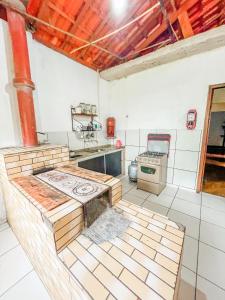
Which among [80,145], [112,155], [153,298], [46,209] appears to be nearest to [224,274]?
[153,298]

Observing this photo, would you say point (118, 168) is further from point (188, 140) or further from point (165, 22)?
point (165, 22)

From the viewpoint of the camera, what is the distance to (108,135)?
11.3ft

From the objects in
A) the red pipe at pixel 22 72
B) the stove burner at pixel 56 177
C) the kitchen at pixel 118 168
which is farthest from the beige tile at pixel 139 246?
the red pipe at pixel 22 72

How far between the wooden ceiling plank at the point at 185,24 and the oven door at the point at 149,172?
2.05 meters

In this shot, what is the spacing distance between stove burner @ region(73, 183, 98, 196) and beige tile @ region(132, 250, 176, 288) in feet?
1.60

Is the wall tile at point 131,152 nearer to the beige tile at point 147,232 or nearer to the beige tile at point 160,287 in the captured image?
the beige tile at point 147,232

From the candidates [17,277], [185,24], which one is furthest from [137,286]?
[185,24]

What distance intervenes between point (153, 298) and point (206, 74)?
2833mm

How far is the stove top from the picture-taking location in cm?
103

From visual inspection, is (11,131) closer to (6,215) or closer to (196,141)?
(6,215)

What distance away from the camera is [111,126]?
11.1 feet

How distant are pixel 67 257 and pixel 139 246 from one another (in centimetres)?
42

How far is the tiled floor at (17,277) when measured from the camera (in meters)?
1.06

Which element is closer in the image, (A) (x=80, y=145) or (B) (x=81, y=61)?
(B) (x=81, y=61)
